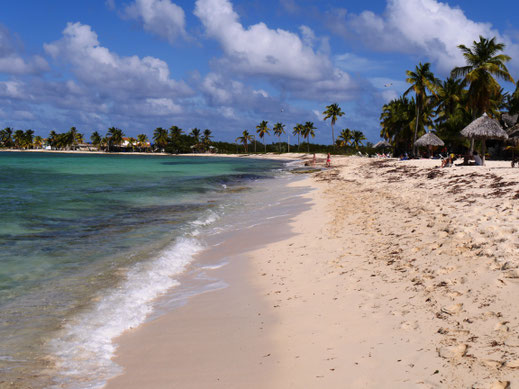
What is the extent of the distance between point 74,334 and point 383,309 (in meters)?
4.19

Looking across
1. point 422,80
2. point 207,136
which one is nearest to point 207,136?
point 207,136

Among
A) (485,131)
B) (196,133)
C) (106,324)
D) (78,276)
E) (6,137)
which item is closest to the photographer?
(106,324)

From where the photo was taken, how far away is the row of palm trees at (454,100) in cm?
3309

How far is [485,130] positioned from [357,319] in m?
25.8

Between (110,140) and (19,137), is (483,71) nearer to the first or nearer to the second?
(110,140)

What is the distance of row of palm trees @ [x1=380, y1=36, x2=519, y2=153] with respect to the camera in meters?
33.1

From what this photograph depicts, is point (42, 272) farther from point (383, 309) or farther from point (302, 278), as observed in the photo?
point (383, 309)

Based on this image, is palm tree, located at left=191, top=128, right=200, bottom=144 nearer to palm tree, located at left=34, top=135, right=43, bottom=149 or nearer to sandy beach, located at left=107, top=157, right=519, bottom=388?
palm tree, located at left=34, top=135, right=43, bottom=149

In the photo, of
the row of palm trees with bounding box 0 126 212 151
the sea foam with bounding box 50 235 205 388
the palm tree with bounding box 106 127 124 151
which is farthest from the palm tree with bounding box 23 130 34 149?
the sea foam with bounding box 50 235 205 388

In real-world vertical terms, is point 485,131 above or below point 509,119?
below

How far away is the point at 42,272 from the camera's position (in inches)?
307

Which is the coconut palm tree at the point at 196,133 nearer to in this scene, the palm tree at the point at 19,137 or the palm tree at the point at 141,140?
the palm tree at the point at 141,140

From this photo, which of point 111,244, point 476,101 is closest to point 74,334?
point 111,244

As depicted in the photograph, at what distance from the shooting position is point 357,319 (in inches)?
189
